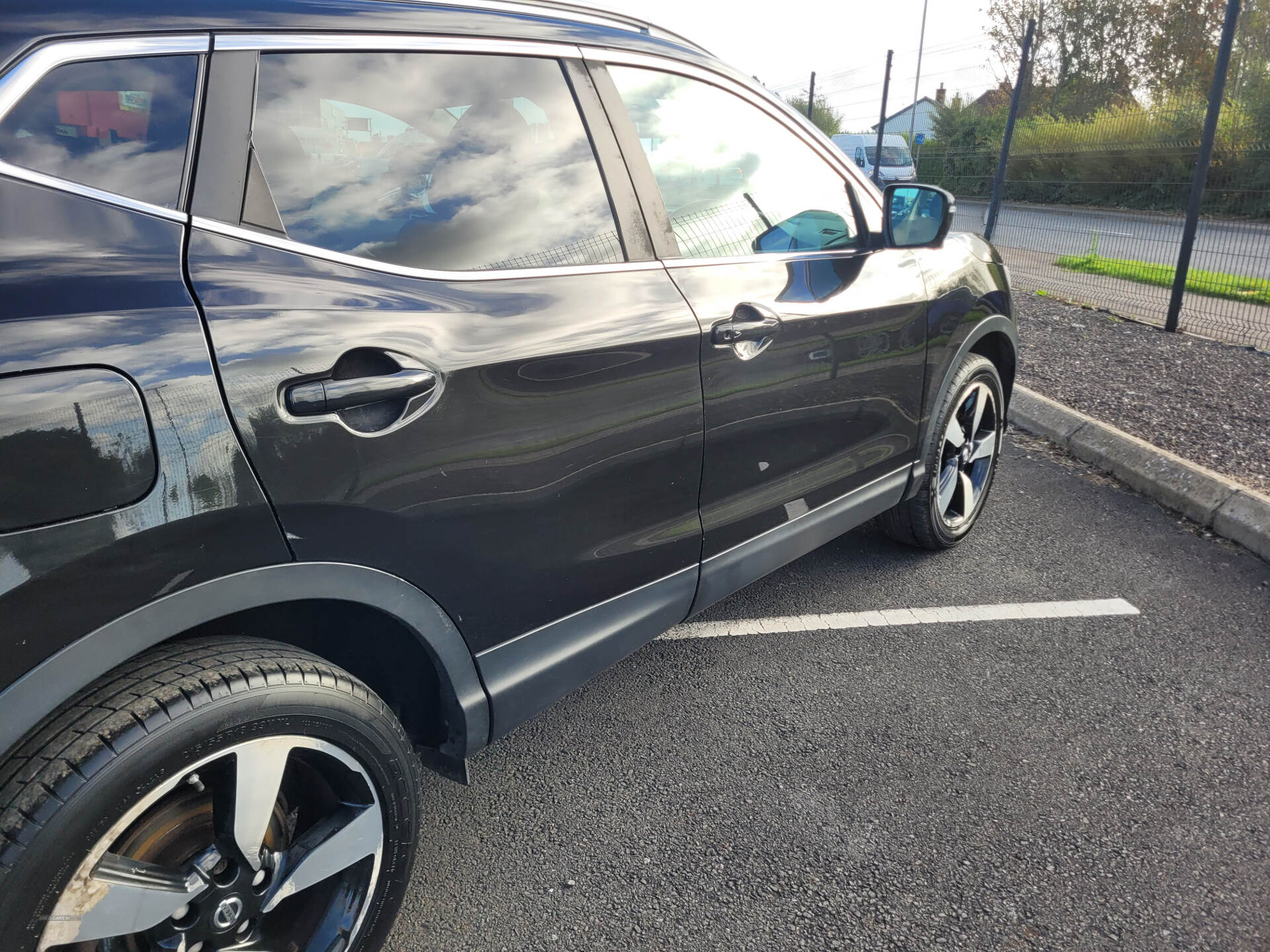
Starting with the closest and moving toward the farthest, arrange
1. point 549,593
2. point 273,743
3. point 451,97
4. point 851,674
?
1. point 273,743
2. point 451,97
3. point 549,593
4. point 851,674

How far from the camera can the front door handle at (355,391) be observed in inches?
58.1

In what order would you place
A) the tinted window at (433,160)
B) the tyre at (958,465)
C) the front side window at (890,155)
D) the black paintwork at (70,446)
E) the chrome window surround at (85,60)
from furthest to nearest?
the front side window at (890,155)
the tyre at (958,465)
the tinted window at (433,160)
the chrome window surround at (85,60)
the black paintwork at (70,446)

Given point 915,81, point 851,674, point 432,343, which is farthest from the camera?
point 915,81

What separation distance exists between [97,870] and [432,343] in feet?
3.20

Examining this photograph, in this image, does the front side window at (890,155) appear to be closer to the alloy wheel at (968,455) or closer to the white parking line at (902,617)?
the alloy wheel at (968,455)

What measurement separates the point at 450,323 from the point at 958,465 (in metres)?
2.52

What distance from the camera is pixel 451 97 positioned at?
1.85 m

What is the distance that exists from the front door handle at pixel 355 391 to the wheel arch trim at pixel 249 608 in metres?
0.27

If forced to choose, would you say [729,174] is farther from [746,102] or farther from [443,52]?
[443,52]

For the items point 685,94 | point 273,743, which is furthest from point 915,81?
point 273,743

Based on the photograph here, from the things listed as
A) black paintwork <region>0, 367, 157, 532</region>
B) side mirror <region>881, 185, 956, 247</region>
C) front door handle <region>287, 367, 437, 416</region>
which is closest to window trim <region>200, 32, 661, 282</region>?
front door handle <region>287, 367, 437, 416</region>

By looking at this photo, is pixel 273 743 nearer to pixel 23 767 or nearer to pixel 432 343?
pixel 23 767

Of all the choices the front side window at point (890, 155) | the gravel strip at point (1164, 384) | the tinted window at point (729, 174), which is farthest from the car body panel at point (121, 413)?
the front side window at point (890, 155)

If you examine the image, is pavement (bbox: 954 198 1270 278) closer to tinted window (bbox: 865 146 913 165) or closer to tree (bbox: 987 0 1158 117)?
tinted window (bbox: 865 146 913 165)
